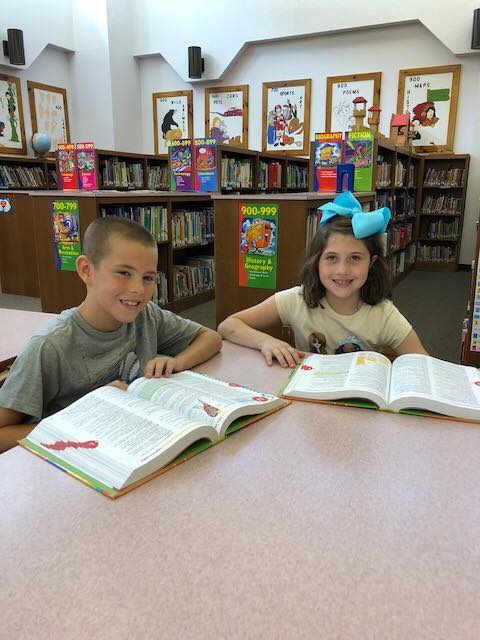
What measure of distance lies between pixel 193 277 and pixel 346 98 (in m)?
3.91

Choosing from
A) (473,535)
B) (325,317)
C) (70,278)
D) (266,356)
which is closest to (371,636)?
(473,535)

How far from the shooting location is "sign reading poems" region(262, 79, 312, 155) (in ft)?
23.9

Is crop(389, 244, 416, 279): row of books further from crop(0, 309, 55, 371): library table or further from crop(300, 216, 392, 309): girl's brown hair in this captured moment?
crop(0, 309, 55, 371): library table

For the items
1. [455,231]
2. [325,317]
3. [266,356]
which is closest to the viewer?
[266,356]

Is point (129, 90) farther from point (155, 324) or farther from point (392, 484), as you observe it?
point (392, 484)

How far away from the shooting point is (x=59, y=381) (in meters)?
1.20

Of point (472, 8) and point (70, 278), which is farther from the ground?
point (472, 8)

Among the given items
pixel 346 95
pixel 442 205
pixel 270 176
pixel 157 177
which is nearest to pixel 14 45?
pixel 157 177

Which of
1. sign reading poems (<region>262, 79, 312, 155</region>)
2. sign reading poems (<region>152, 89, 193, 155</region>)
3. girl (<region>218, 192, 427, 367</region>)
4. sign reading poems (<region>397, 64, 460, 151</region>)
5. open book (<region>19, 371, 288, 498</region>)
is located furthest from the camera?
sign reading poems (<region>152, 89, 193, 155</region>)

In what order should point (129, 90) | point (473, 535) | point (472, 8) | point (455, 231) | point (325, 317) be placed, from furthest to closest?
point (129, 90)
point (455, 231)
point (472, 8)
point (325, 317)
point (473, 535)

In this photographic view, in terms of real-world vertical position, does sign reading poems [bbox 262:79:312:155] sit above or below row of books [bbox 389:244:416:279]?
above

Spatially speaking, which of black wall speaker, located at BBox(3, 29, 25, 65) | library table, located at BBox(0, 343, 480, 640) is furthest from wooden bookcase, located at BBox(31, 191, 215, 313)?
black wall speaker, located at BBox(3, 29, 25, 65)

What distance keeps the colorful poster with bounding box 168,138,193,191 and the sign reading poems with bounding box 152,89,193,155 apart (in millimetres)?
3407

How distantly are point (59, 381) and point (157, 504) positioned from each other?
1.91 ft
